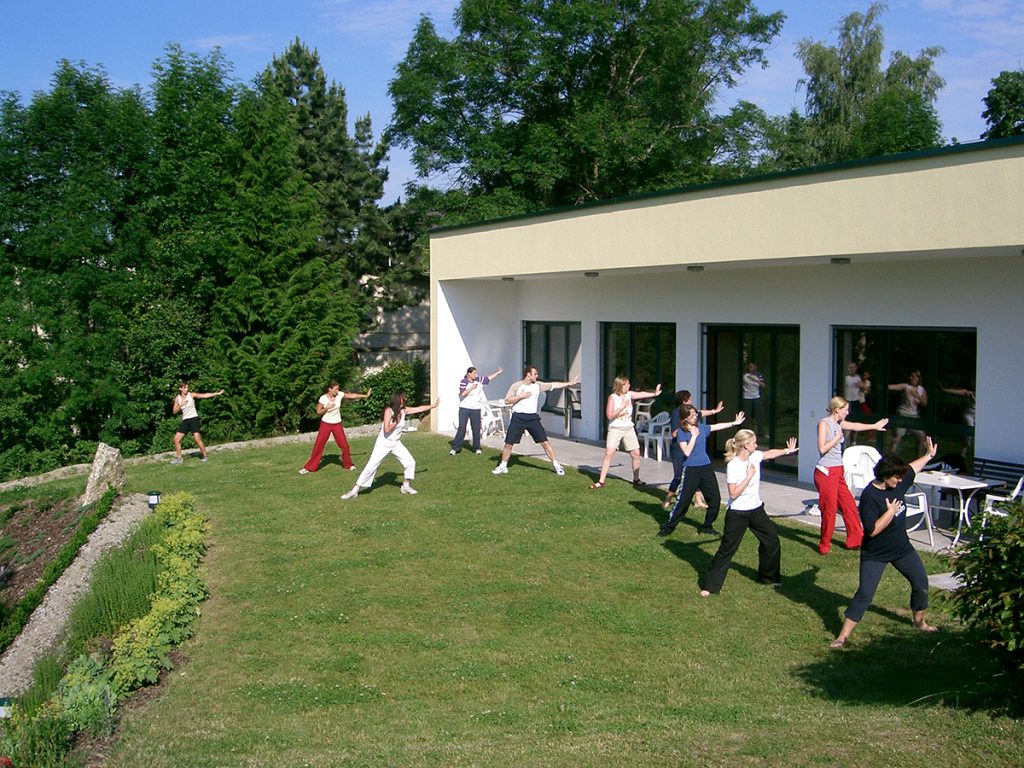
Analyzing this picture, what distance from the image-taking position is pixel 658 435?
52.9 ft

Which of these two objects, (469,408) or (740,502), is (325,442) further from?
(740,502)

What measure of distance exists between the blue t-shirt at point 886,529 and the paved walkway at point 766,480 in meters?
1.34

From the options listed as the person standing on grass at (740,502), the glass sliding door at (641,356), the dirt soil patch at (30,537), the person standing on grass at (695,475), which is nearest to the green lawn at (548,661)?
the person standing on grass at (695,475)

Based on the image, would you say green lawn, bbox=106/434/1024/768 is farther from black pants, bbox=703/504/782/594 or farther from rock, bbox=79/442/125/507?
rock, bbox=79/442/125/507

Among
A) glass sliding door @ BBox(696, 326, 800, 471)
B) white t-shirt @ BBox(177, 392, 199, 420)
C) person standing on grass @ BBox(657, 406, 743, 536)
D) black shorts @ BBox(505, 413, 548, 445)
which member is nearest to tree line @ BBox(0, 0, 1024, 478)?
white t-shirt @ BBox(177, 392, 199, 420)

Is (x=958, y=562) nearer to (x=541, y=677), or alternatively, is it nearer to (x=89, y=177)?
(x=541, y=677)

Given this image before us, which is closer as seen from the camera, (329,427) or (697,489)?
(697,489)

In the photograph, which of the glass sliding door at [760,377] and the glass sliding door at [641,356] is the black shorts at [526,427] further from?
the glass sliding door at [641,356]

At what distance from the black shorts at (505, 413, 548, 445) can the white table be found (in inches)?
216

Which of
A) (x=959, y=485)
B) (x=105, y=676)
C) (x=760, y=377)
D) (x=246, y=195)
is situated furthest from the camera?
(x=246, y=195)

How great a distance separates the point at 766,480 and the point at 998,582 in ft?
28.2

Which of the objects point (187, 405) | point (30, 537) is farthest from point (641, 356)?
point (30, 537)

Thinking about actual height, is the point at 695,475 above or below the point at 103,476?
above

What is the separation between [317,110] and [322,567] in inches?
921
